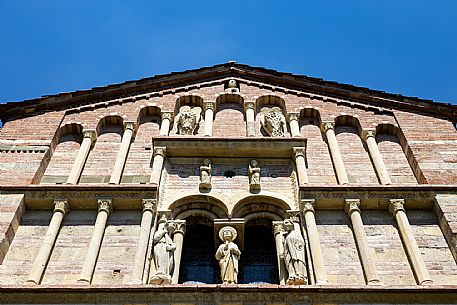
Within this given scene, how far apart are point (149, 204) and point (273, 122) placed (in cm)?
383

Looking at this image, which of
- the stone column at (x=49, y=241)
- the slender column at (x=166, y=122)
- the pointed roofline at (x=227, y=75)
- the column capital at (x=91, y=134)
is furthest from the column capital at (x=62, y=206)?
the pointed roofline at (x=227, y=75)

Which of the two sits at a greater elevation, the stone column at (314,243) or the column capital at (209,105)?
the column capital at (209,105)

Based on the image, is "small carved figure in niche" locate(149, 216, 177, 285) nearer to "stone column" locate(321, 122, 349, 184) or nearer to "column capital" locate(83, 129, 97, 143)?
"column capital" locate(83, 129, 97, 143)

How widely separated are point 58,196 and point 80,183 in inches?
29.4

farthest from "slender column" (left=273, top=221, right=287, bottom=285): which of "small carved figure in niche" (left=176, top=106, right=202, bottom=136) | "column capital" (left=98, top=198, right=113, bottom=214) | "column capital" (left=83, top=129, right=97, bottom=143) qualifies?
"column capital" (left=83, top=129, right=97, bottom=143)

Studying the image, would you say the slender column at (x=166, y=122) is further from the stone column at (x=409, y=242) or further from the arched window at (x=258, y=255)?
the stone column at (x=409, y=242)

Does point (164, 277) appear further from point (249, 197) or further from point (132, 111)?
point (132, 111)

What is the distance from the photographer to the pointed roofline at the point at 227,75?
50.4 ft

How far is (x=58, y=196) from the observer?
12555mm

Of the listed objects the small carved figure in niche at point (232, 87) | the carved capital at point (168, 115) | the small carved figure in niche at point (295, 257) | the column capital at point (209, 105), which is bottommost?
the small carved figure in niche at point (295, 257)

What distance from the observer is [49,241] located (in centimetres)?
1164

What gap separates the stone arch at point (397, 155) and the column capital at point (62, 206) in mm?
6199

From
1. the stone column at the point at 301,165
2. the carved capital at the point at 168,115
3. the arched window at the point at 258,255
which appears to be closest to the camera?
the arched window at the point at 258,255

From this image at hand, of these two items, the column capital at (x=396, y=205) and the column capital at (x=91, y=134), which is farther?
the column capital at (x=91, y=134)
